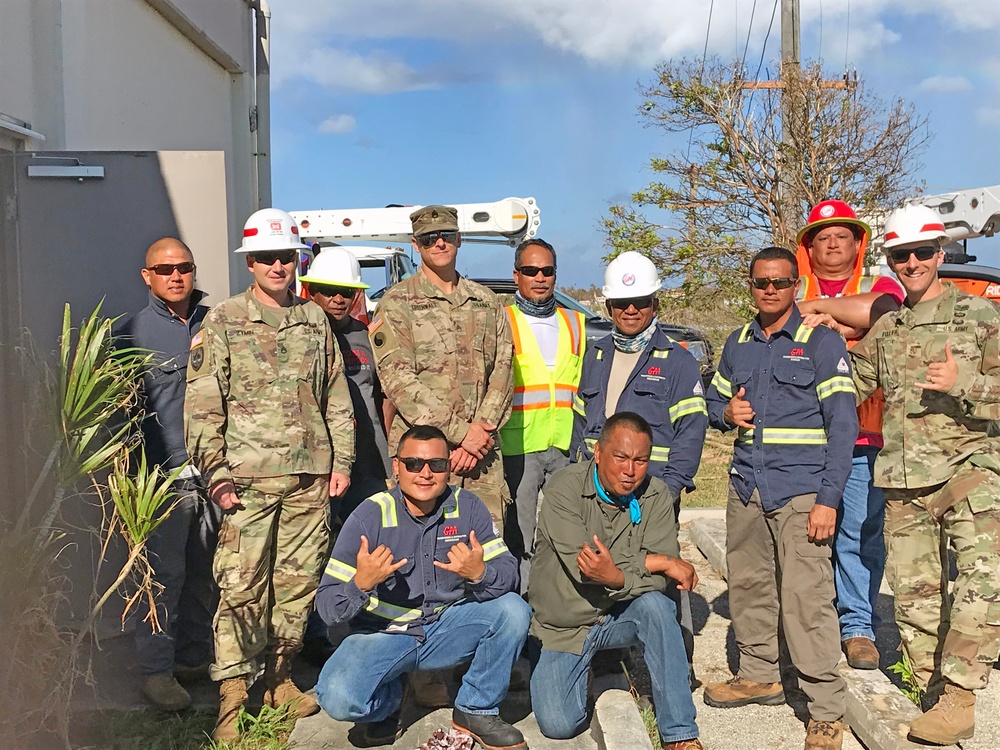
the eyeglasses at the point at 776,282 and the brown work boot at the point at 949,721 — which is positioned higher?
the eyeglasses at the point at 776,282

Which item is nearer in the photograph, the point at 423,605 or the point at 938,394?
the point at 423,605

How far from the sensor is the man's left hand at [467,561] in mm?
3789

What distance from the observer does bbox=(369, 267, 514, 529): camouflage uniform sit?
445 centimetres

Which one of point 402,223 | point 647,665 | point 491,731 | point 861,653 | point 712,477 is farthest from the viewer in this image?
point 402,223

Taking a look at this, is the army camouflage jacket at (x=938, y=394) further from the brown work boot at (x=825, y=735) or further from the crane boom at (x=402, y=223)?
the crane boom at (x=402, y=223)

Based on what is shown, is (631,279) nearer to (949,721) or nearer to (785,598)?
(785,598)

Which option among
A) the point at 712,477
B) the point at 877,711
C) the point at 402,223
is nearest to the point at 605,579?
the point at 877,711

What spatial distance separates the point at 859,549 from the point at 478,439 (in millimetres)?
2113

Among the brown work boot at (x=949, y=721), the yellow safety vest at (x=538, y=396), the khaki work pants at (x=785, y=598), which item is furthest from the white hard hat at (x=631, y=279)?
the brown work boot at (x=949, y=721)

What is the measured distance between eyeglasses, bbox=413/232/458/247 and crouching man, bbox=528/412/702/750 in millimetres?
1277

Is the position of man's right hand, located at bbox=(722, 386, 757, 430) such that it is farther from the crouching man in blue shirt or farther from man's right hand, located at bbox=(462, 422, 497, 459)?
man's right hand, located at bbox=(462, 422, 497, 459)

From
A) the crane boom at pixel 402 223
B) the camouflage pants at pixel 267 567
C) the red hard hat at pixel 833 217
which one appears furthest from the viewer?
the crane boom at pixel 402 223

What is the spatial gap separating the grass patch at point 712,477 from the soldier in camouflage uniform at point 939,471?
8.72 feet

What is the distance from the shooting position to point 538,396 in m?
4.78
